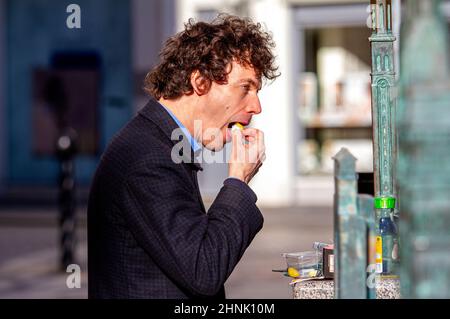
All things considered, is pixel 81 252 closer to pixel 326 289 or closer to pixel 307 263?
pixel 307 263

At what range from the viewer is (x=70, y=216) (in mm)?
10633

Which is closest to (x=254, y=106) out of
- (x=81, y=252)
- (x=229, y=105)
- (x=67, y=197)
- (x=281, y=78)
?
(x=229, y=105)

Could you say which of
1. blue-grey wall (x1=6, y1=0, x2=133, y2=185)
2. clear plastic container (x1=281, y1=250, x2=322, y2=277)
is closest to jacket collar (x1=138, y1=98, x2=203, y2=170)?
clear plastic container (x1=281, y1=250, x2=322, y2=277)

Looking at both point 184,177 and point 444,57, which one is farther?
point 184,177

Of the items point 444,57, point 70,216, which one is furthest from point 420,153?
point 70,216

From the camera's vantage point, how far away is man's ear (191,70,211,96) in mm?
3027

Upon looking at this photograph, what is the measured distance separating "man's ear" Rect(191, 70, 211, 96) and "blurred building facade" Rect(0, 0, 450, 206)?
13.2 metres

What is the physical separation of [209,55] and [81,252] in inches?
352

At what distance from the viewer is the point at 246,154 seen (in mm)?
2990

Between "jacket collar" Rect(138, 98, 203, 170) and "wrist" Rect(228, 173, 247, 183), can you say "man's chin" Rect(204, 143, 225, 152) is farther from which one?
"wrist" Rect(228, 173, 247, 183)

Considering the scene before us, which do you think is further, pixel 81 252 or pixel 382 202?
pixel 81 252

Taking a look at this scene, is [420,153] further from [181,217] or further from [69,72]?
[69,72]

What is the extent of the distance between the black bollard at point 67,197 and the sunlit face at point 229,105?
748cm

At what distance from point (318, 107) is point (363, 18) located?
1.63 metres
